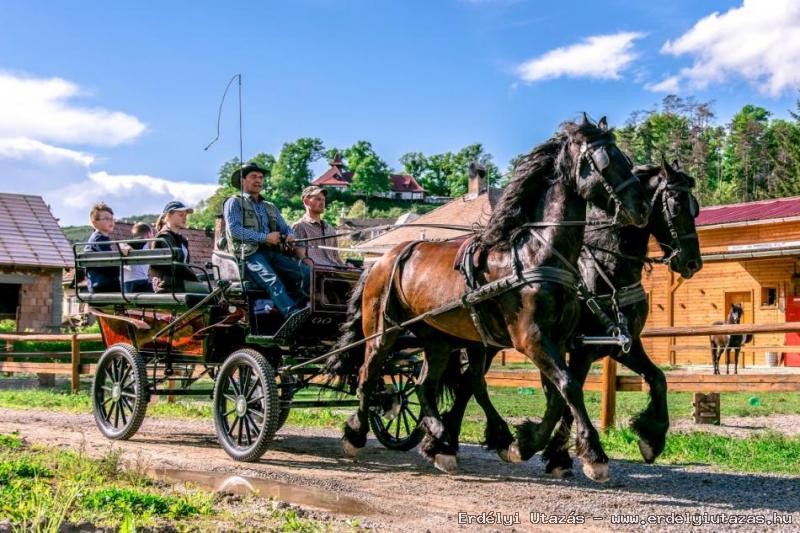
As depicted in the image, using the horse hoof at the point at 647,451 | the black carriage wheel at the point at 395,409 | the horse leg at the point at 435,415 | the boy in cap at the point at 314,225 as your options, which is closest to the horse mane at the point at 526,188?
the horse leg at the point at 435,415

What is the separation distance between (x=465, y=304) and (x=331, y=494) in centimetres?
169

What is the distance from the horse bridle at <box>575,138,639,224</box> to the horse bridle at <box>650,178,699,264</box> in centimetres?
127

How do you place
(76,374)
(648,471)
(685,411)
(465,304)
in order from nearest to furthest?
(465,304), (648,471), (685,411), (76,374)

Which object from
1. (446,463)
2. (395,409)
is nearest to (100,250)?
(395,409)

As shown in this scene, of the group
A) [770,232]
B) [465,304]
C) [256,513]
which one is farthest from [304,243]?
[770,232]

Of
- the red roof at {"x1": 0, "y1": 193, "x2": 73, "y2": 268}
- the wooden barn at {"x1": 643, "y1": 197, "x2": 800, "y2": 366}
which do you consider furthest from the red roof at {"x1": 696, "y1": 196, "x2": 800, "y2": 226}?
the red roof at {"x1": 0, "y1": 193, "x2": 73, "y2": 268}

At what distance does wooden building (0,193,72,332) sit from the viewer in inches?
1098

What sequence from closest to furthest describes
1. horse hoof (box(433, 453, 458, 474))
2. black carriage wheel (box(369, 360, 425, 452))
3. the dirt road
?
the dirt road < horse hoof (box(433, 453, 458, 474)) < black carriage wheel (box(369, 360, 425, 452))

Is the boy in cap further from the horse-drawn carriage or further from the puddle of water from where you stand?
the puddle of water

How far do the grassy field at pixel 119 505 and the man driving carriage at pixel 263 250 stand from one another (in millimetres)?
2337

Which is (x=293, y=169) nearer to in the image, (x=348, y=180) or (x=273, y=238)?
(x=348, y=180)

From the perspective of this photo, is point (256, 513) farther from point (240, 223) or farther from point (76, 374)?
point (76, 374)

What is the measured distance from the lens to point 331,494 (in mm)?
5859

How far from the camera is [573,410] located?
573cm
